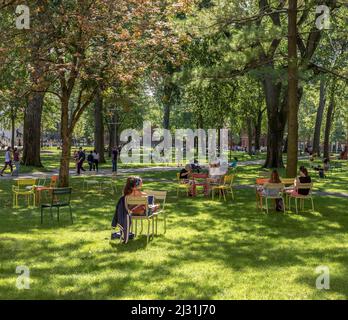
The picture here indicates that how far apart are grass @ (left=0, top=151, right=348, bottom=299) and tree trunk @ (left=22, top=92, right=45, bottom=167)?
54.5ft

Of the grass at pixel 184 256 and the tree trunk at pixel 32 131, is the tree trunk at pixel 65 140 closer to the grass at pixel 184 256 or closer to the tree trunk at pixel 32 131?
the grass at pixel 184 256

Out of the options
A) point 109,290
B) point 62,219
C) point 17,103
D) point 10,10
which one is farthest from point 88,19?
point 109,290

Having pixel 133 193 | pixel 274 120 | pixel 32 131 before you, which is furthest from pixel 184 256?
pixel 32 131

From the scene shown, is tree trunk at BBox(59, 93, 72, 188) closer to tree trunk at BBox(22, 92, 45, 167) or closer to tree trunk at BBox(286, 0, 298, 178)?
tree trunk at BBox(286, 0, 298, 178)

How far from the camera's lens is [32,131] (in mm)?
30516

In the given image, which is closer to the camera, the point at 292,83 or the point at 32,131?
the point at 292,83

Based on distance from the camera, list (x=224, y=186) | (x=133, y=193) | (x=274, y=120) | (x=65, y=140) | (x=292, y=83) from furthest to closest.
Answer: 1. (x=274, y=120)
2. (x=65, y=140)
3. (x=224, y=186)
4. (x=292, y=83)
5. (x=133, y=193)

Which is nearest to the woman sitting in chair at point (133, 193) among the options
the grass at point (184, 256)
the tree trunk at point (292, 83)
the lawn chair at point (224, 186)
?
the grass at point (184, 256)

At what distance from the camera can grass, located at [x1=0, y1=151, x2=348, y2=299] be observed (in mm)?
6828

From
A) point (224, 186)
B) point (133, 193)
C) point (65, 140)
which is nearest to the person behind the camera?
point (133, 193)

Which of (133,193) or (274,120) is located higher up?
(274,120)

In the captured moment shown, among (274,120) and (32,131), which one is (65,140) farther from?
(274,120)

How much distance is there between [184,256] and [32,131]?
23749 mm
